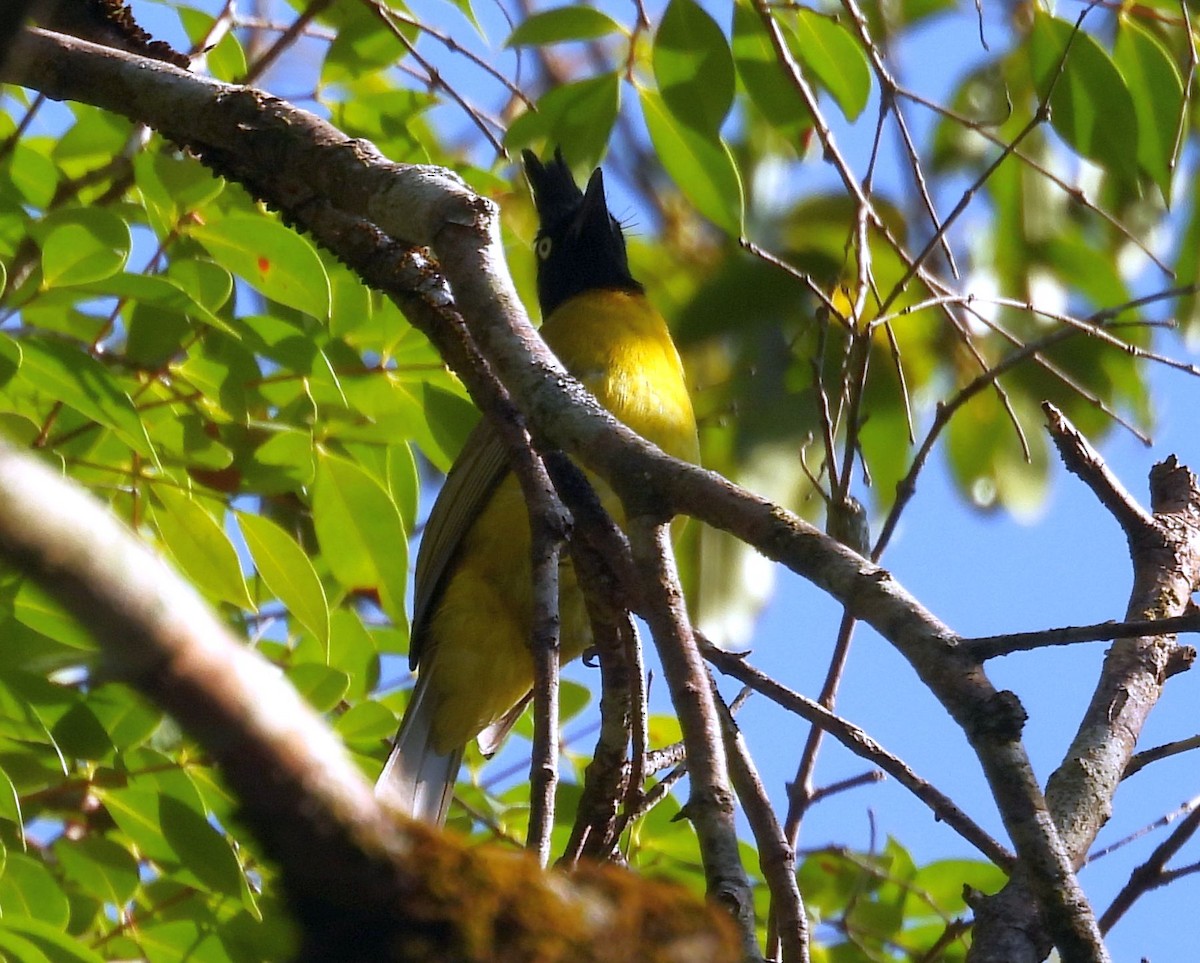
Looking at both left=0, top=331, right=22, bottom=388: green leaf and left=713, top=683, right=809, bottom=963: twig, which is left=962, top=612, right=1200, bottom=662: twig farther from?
left=0, top=331, right=22, bottom=388: green leaf

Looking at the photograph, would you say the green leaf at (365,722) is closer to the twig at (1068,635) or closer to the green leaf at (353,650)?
the green leaf at (353,650)

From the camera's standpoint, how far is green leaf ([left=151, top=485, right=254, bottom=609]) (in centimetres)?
262

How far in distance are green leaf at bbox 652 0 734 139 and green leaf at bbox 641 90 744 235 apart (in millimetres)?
43

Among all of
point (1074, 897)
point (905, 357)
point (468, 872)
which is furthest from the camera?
point (905, 357)

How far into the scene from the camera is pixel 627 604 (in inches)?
82.4

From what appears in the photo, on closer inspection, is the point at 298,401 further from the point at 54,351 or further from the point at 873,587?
the point at 873,587

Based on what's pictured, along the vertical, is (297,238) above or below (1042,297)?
below

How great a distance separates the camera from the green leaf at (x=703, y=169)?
111 inches

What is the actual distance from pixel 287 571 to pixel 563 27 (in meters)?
1.18

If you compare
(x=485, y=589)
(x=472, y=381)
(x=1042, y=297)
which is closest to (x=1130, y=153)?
(x=1042, y=297)

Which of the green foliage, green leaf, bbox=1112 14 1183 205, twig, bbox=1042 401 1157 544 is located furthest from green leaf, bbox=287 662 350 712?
green leaf, bbox=1112 14 1183 205

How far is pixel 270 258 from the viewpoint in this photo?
8.55ft

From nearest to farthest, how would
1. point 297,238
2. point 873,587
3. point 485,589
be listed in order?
point 873,587
point 297,238
point 485,589

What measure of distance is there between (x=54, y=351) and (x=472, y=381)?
26.5 inches
